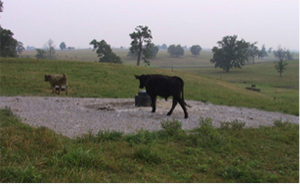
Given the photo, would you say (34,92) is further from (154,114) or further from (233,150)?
(233,150)

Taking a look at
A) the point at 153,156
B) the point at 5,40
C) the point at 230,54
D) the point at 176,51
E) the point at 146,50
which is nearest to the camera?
the point at 153,156

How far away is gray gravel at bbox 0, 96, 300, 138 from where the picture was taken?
8.81 metres

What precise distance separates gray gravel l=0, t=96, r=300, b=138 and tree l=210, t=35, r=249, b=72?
67427 millimetres

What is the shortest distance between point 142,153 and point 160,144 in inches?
49.5

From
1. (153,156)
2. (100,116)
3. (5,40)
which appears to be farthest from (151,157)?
(5,40)

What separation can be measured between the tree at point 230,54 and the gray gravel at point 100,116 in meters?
67.4

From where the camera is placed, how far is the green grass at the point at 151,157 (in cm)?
425

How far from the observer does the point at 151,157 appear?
5.14 m

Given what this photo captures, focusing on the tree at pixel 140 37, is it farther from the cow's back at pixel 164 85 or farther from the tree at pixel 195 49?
the tree at pixel 195 49

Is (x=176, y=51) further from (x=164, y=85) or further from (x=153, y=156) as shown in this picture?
(x=153, y=156)

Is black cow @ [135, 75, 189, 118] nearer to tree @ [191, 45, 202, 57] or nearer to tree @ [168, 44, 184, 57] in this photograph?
tree @ [168, 44, 184, 57]

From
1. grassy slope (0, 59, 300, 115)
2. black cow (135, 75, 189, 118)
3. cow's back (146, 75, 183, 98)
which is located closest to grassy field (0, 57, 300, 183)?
black cow (135, 75, 189, 118)

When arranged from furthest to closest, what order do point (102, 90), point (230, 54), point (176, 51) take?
point (176, 51), point (230, 54), point (102, 90)

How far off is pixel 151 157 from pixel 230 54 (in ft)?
254
